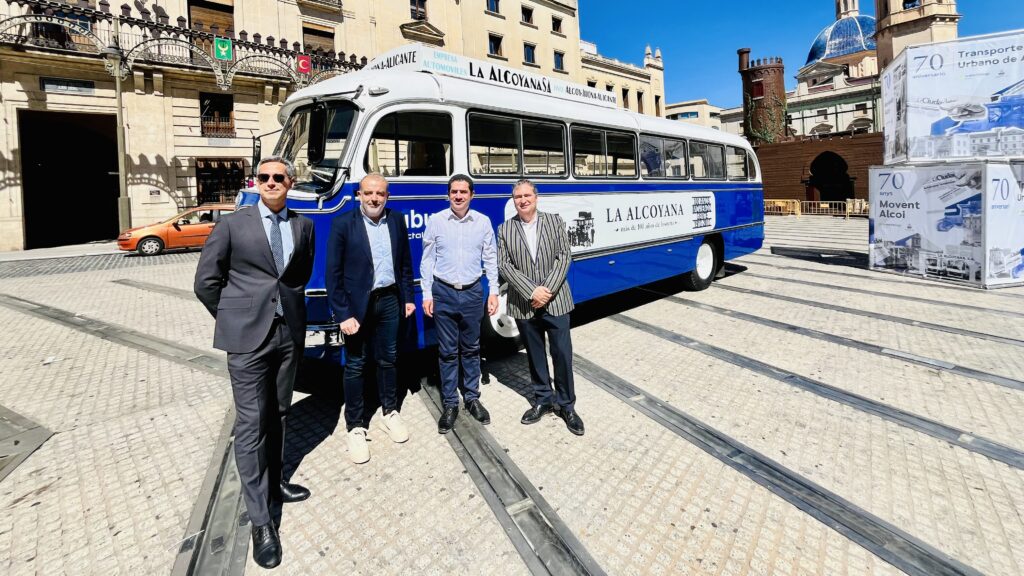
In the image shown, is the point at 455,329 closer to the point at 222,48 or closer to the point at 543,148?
the point at 543,148

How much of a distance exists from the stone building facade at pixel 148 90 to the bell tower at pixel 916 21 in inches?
2029

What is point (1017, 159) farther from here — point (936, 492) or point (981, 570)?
point (981, 570)

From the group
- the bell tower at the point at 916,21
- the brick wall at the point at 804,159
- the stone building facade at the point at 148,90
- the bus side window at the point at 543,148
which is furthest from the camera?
the bell tower at the point at 916,21

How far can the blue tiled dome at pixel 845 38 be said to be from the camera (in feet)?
255

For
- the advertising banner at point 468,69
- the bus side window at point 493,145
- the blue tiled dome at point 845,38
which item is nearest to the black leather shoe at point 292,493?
the bus side window at point 493,145

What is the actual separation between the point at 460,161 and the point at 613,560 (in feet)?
13.1

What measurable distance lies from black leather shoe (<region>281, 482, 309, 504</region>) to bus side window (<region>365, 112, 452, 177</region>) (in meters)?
2.74

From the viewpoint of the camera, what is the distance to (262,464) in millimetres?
2854

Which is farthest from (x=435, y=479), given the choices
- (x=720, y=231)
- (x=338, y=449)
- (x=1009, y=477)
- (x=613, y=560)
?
(x=720, y=231)

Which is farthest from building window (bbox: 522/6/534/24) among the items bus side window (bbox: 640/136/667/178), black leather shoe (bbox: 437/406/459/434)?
black leather shoe (bbox: 437/406/459/434)

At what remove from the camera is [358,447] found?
3764 millimetres

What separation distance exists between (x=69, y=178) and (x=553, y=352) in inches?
1230

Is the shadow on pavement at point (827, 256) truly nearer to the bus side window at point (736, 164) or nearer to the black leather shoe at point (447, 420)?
the bus side window at point (736, 164)

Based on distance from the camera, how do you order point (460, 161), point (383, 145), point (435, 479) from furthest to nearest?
point (460, 161), point (383, 145), point (435, 479)
